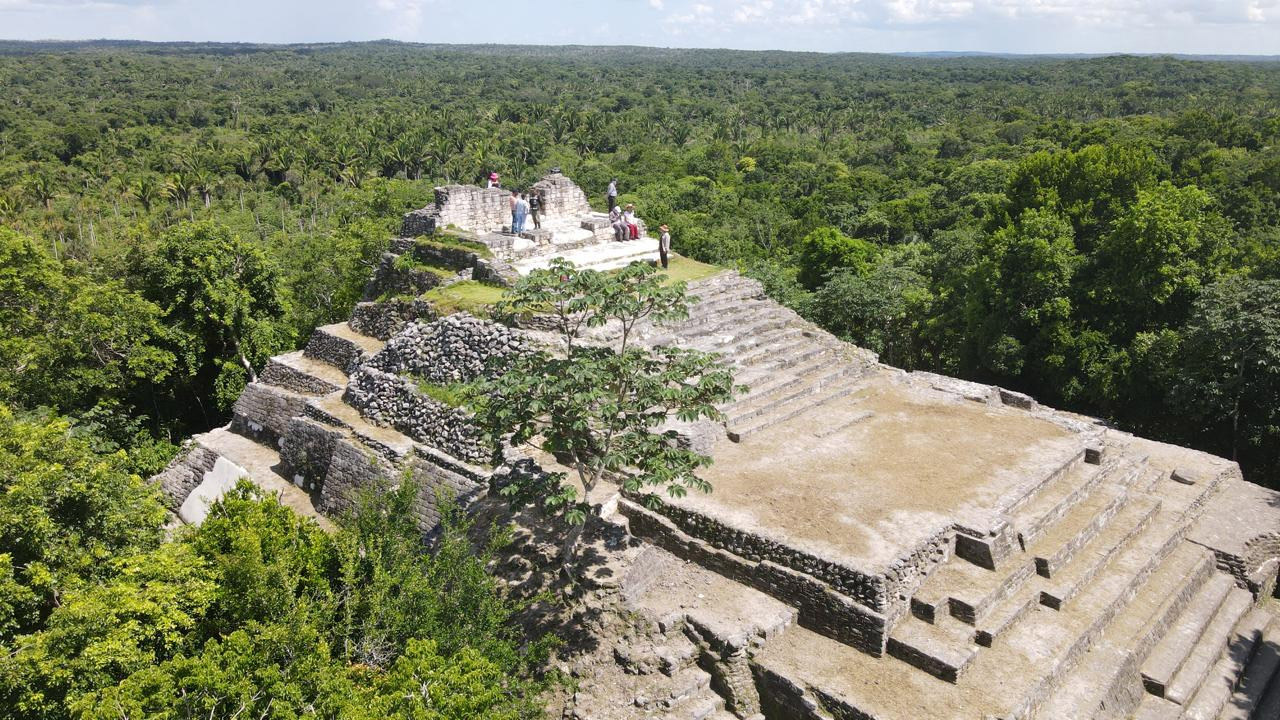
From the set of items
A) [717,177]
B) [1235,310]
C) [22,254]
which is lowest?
[717,177]

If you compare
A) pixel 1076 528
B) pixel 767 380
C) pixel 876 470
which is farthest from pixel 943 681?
pixel 767 380

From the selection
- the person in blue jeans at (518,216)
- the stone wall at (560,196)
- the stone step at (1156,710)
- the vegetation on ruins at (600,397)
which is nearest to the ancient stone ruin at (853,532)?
the stone step at (1156,710)

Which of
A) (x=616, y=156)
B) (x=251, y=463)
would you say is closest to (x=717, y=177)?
(x=616, y=156)

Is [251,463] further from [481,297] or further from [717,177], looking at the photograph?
[717,177]

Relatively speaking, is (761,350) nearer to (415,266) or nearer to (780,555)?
(780,555)

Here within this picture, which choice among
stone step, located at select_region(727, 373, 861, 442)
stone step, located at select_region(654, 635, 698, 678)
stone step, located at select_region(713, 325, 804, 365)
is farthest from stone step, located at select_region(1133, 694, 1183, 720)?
stone step, located at select_region(713, 325, 804, 365)

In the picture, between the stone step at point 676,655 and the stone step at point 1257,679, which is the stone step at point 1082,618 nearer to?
the stone step at point 1257,679
